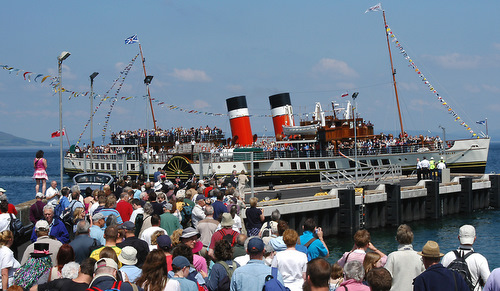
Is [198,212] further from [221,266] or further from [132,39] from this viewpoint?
[132,39]

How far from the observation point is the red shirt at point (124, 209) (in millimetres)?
13107

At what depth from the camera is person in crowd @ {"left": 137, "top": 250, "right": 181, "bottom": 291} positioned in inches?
261

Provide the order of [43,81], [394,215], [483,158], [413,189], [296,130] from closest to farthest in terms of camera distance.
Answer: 1. [43,81]
2. [394,215]
3. [413,189]
4. [483,158]
5. [296,130]

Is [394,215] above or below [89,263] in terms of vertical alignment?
below

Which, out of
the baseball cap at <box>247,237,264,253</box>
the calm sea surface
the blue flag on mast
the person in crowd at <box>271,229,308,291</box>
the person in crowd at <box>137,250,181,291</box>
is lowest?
the calm sea surface

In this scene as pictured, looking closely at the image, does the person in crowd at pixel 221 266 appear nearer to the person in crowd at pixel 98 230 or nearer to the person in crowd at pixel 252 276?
the person in crowd at pixel 252 276

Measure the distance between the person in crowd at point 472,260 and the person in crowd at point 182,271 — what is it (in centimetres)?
321

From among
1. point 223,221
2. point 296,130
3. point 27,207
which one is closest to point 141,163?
point 296,130

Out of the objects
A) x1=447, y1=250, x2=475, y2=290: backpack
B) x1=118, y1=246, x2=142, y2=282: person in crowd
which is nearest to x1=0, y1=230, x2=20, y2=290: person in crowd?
x1=118, y1=246, x2=142, y2=282: person in crowd

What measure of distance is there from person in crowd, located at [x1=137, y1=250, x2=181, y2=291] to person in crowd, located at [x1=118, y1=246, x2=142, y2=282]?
2.88 ft

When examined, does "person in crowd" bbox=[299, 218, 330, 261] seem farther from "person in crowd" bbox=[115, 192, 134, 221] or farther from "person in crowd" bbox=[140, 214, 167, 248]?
"person in crowd" bbox=[115, 192, 134, 221]

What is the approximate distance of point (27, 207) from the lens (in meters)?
17.5

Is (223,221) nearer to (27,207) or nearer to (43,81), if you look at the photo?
(27,207)

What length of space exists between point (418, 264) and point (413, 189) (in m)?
24.6
